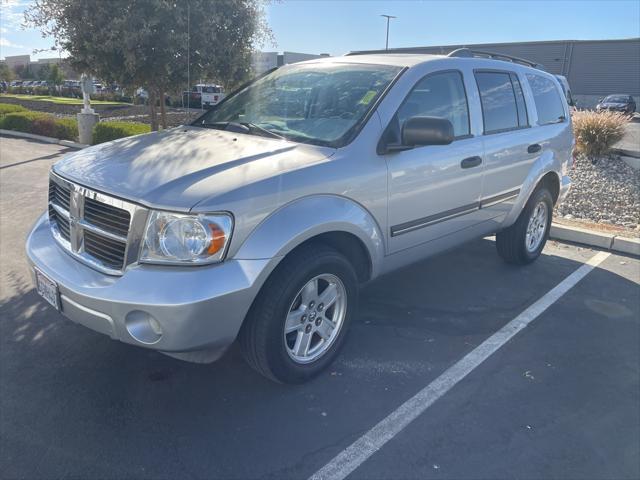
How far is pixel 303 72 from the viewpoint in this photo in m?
4.22

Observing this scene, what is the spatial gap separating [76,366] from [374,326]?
83.7 inches

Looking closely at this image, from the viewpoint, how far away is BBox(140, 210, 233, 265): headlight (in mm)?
2619

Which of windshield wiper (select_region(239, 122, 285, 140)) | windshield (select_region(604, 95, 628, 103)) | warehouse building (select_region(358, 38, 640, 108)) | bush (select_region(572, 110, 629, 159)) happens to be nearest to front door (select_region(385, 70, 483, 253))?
windshield wiper (select_region(239, 122, 285, 140))

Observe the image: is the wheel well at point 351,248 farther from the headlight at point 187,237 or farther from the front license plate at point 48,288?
the front license plate at point 48,288

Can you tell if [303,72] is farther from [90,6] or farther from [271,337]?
[90,6]

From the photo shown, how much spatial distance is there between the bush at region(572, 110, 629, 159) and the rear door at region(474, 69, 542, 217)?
217 inches

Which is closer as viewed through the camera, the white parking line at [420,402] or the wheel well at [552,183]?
the white parking line at [420,402]

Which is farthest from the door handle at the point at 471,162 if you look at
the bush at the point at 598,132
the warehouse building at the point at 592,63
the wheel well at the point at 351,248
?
the warehouse building at the point at 592,63

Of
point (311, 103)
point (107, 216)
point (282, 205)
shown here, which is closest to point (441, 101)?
point (311, 103)

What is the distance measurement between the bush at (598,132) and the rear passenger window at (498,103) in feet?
18.4

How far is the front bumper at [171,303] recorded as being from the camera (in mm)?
2518

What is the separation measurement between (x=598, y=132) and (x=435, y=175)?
752 centimetres

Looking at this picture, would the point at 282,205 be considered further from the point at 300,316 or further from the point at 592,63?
the point at 592,63

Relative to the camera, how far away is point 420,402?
3160 millimetres
